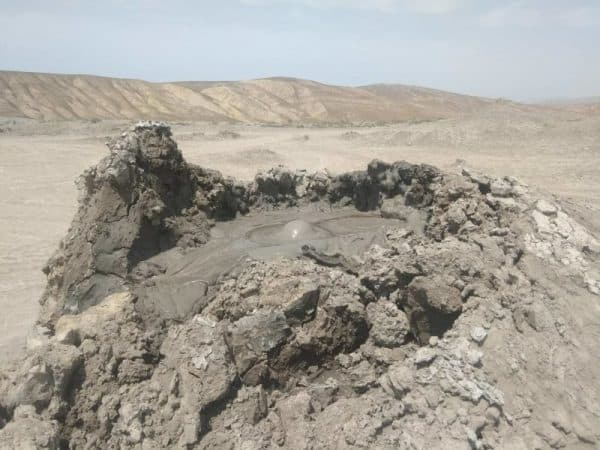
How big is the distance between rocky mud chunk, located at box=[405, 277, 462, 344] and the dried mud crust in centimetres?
1

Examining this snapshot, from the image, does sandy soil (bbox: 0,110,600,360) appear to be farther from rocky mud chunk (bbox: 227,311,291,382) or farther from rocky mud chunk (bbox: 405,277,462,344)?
rocky mud chunk (bbox: 227,311,291,382)

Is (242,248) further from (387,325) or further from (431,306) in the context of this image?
(431,306)

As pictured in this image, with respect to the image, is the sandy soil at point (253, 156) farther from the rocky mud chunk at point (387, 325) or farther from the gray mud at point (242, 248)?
the rocky mud chunk at point (387, 325)

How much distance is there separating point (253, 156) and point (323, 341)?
18.0m

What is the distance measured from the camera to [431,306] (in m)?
4.45

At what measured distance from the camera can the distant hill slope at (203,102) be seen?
4675 centimetres

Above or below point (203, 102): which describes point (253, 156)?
below

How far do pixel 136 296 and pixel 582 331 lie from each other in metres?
3.95

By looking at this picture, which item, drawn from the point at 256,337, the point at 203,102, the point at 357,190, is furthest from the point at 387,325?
the point at 203,102

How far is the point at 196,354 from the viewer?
414cm

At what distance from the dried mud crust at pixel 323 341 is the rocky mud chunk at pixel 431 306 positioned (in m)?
0.01

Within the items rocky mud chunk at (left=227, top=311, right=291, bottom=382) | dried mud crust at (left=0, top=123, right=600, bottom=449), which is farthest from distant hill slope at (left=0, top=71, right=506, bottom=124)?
rocky mud chunk at (left=227, top=311, right=291, bottom=382)

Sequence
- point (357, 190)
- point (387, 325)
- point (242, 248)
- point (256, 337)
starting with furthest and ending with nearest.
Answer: point (357, 190) < point (242, 248) < point (387, 325) < point (256, 337)

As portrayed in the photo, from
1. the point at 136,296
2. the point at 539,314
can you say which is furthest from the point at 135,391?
the point at 539,314
